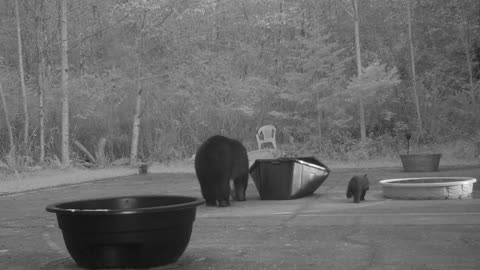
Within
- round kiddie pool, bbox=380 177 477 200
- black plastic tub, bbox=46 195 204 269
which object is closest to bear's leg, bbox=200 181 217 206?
round kiddie pool, bbox=380 177 477 200

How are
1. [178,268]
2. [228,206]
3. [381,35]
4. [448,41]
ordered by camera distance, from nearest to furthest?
[178,268], [228,206], [448,41], [381,35]

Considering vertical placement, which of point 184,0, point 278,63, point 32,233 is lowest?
point 32,233

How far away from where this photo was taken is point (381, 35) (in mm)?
24375

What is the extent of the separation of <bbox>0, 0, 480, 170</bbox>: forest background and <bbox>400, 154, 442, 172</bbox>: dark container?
17.2ft

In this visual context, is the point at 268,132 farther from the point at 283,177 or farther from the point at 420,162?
the point at 283,177

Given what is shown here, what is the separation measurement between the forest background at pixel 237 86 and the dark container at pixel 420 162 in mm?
5231

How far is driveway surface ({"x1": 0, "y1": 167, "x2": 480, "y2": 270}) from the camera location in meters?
4.50

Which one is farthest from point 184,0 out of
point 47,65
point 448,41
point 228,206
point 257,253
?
point 257,253

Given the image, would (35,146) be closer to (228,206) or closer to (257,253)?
(228,206)

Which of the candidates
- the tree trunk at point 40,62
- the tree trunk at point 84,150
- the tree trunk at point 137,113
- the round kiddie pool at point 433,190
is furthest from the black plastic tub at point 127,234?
the tree trunk at point 84,150

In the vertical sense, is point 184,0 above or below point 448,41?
above

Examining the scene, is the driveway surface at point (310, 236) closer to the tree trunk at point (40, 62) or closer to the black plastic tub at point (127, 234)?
the black plastic tub at point (127, 234)

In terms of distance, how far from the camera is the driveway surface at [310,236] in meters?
4.50

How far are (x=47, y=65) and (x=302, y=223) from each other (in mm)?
19572
